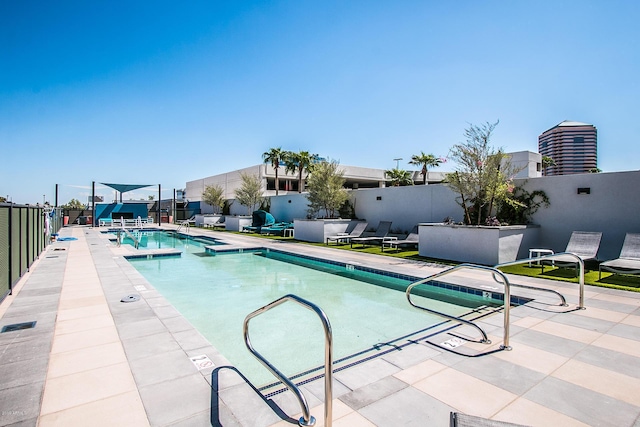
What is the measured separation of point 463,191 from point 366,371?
864 centimetres

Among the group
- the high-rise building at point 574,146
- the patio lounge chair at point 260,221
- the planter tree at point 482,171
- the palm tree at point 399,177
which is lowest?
the patio lounge chair at point 260,221

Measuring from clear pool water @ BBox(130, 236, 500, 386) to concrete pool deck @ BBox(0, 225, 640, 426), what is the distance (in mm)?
853

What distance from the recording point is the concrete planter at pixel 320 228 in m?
15.0

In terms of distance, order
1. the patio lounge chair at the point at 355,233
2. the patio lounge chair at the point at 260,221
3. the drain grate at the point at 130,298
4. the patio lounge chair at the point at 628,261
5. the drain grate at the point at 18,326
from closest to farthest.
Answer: the drain grate at the point at 18,326 → the drain grate at the point at 130,298 → the patio lounge chair at the point at 628,261 → the patio lounge chair at the point at 355,233 → the patio lounge chair at the point at 260,221

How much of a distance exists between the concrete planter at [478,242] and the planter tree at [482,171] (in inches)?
36.8

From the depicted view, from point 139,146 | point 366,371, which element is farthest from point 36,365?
point 139,146

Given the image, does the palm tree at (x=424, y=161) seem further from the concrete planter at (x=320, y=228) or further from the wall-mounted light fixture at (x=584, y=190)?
the wall-mounted light fixture at (x=584, y=190)

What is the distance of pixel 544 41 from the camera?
9906 mm

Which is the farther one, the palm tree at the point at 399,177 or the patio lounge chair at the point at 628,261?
the palm tree at the point at 399,177

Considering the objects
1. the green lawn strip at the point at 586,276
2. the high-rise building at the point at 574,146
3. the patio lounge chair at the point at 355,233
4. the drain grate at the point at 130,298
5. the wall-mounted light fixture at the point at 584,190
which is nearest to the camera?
the drain grate at the point at 130,298

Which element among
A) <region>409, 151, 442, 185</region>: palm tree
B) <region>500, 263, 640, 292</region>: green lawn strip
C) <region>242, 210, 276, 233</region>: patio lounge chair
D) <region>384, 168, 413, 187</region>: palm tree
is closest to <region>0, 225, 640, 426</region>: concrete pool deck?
<region>500, 263, 640, 292</region>: green lawn strip

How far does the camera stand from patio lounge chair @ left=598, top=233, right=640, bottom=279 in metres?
6.34

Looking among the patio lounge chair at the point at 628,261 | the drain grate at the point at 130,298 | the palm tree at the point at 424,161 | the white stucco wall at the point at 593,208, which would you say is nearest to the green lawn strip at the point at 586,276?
the patio lounge chair at the point at 628,261

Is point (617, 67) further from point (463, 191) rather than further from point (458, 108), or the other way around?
point (463, 191)
